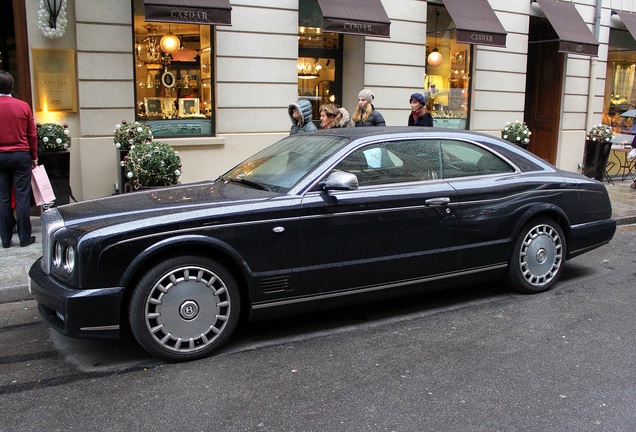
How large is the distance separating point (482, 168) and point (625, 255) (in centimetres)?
318

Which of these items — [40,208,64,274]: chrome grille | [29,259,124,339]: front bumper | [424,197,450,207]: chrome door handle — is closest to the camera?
[29,259,124,339]: front bumper

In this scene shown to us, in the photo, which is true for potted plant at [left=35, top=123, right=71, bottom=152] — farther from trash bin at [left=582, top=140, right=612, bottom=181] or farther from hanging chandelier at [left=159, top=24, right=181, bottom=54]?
trash bin at [left=582, top=140, right=612, bottom=181]

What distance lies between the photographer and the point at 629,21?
1534 centimetres

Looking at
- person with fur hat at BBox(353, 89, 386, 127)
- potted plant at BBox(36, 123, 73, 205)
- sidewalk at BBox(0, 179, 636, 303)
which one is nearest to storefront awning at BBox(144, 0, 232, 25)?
potted plant at BBox(36, 123, 73, 205)

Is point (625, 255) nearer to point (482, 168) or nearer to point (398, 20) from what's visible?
point (482, 168)

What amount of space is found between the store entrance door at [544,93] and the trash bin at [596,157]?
758 millimetres

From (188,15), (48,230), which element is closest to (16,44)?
(188,15)

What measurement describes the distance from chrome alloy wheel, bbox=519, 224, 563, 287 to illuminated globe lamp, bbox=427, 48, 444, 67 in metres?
7.75

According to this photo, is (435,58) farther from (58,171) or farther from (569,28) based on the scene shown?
(58,171)

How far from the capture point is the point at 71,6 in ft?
30.5

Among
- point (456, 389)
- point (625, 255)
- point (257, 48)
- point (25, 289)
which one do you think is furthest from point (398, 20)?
point (456, 389)

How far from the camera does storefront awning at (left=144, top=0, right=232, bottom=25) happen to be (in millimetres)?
8992

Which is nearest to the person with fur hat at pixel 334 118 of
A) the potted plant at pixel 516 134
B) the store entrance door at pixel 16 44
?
the store entrance door at pixel 16 44

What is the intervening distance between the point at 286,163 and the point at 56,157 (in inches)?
183
